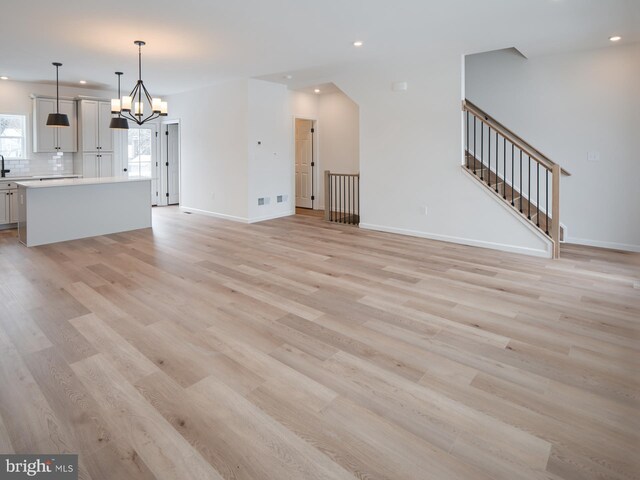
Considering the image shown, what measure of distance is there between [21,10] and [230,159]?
4250mm

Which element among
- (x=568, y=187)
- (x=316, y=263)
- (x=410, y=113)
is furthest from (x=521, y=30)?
(x=316, y=263)

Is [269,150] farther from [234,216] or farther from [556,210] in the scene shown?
[556,210]

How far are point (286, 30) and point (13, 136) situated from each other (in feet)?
20.6

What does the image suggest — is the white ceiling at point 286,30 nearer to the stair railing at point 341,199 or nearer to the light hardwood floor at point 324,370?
the stair railing at point 341,199

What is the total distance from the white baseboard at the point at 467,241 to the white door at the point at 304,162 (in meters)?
2.97

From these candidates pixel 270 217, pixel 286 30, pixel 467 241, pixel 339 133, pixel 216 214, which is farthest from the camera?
pixel 339 133

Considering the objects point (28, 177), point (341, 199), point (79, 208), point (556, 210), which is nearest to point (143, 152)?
point (28, 177)

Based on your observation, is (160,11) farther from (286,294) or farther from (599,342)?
(599,342)

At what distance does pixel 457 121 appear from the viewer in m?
6.02

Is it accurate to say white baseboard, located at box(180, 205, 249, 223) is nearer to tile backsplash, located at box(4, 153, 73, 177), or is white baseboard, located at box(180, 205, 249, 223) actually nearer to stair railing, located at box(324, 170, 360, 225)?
stair railing, located at box(324, 170, 360, 225)

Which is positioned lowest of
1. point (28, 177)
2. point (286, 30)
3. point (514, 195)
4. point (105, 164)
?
point (514, 195)

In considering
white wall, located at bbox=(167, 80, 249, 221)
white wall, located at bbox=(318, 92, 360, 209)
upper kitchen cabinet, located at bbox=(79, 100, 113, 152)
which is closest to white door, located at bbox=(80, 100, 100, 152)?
upper kitchen cabinet, located at bbox=(79, 100, 113, 152)

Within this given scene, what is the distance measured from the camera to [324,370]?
256 centimetres

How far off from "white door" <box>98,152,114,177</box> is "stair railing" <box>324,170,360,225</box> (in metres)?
4.74
